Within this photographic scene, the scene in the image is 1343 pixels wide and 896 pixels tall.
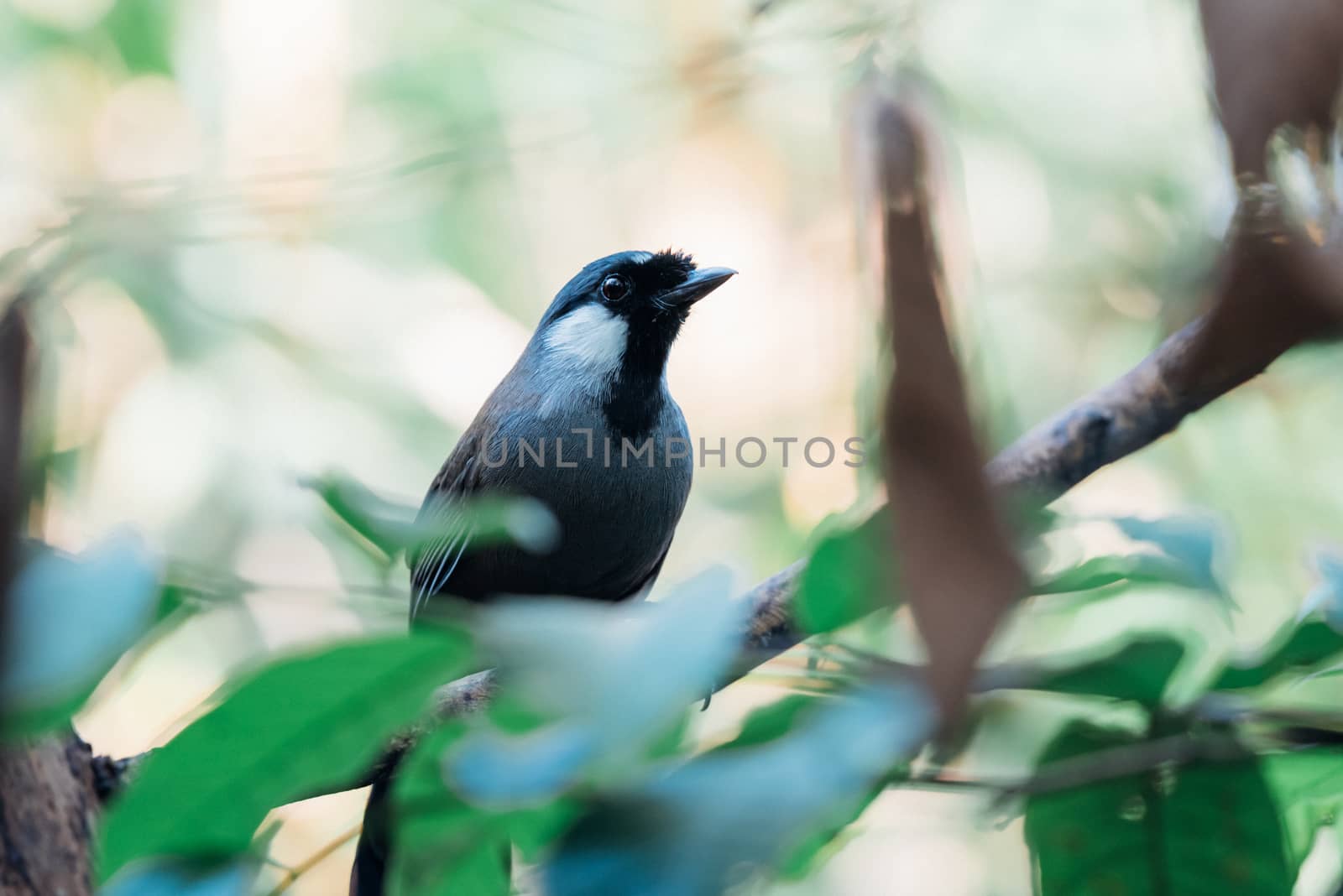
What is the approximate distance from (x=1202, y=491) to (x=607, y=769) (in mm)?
3673

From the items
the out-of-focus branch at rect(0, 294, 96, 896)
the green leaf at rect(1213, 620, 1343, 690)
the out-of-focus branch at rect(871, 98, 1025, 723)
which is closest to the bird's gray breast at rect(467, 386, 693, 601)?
the out-of-focus branch at rect(0, 294, 96, 896)

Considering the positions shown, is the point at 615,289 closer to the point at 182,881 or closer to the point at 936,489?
the point at 182,881

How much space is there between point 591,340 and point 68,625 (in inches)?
95.2

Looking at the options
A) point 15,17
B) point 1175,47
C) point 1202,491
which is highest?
point 15,17

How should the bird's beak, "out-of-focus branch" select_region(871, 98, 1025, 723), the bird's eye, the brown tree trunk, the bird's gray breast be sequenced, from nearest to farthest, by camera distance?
"out-of-focus branch" select_region(871, 98, 1025, 723), the brown tree trunk, the bird's gray breast, the bird's beak, the bird's eye

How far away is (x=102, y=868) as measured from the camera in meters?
0.56

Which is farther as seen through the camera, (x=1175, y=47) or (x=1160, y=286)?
(x=1175, y=47)

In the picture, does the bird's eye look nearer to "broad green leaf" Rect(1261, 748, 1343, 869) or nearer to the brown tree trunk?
the brown tree trunk

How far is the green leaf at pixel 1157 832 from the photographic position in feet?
2.19

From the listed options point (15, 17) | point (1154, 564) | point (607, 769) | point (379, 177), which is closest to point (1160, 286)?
point (1154, 564)

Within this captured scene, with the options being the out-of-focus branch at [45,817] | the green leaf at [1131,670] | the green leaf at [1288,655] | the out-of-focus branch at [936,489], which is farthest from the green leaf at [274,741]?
the out-of-focus branch at [45,817]

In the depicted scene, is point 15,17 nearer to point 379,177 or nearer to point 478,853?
point 379,177

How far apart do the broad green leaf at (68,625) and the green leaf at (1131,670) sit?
1.61 ft

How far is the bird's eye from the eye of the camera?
118 inches
